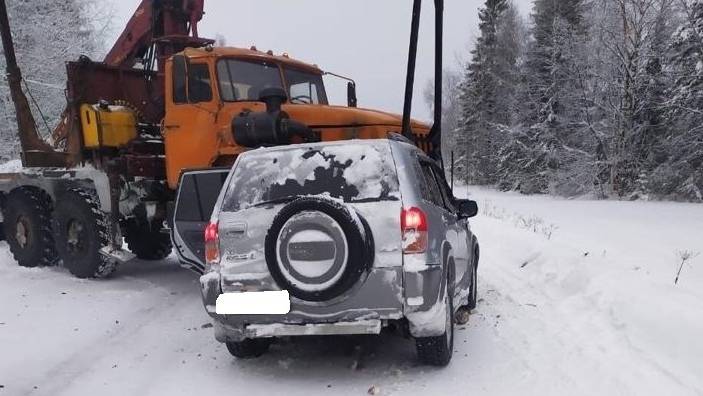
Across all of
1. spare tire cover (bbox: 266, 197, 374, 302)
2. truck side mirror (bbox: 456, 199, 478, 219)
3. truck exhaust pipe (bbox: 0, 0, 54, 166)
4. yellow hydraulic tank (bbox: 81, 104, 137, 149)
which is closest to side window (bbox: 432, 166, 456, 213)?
truck side mirror (bbox: 456, 199, 478, 219)

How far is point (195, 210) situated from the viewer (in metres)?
6.69

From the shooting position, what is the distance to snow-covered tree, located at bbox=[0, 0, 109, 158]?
2100 centimetres

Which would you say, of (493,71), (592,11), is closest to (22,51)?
(592,11)

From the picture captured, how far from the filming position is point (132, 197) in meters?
8.27

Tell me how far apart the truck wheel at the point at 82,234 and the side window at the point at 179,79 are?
221 cm

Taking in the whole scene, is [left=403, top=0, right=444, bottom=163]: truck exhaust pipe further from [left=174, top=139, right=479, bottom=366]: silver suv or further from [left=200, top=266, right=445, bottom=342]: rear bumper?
[left=200, top=266, right=445, bottom=342]: rear bumper

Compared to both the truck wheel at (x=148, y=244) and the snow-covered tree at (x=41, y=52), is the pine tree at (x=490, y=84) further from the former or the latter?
the truck wheel at (x=148, y=244)

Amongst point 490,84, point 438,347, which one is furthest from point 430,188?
point 490,84

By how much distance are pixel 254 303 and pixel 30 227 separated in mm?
6781

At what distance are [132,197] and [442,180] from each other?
478cm

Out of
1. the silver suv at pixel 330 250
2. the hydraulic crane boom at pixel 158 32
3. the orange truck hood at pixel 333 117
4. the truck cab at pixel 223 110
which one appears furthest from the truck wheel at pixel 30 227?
the silver suv at pixel 330 250

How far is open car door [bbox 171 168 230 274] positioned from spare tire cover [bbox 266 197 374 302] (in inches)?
110

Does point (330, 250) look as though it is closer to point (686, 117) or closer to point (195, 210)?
point (195, 210)

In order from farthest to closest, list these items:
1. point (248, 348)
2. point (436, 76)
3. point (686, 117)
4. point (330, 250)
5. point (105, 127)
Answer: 1. point (686, 117)
2. point (105, 127)
3. point (436, 76)
4. point (248, 348)
5. point (330, 250)
